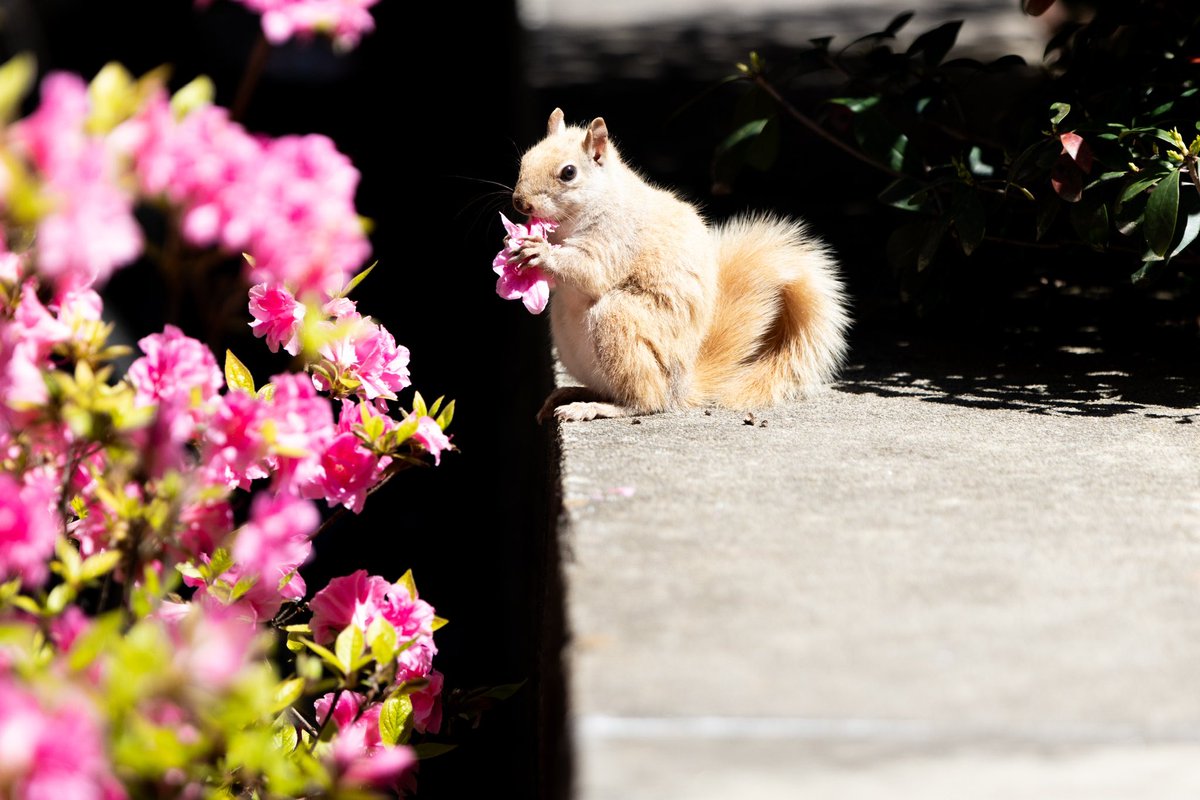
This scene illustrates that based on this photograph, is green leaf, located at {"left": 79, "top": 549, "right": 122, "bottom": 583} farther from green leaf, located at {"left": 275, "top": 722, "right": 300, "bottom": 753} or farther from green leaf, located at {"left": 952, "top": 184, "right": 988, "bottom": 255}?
green leaf, located at {"left": 952, "top": 184, "right": 988, "bottom": 255}

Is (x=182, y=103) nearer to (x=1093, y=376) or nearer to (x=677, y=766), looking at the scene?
(x=677, y=766)

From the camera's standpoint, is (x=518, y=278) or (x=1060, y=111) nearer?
(x=518, y=278)

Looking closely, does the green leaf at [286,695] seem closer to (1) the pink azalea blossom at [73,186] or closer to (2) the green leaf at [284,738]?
(2) the green leaf at [284,738]

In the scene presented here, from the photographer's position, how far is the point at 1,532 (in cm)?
137

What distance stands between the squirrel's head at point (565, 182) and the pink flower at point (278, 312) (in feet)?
2.71

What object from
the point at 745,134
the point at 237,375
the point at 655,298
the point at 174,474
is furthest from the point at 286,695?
the point at 745,134

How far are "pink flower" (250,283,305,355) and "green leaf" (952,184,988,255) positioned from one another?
4.78ft

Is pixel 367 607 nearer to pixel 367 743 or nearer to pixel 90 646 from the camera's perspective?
pixel 367 743

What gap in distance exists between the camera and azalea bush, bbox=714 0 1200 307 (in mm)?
2828

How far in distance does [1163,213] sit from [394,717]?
176cm

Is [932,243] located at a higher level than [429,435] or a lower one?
higher

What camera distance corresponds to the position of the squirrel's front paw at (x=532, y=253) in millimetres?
2770

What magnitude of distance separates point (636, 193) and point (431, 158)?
471cm

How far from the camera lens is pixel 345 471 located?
193 cm
